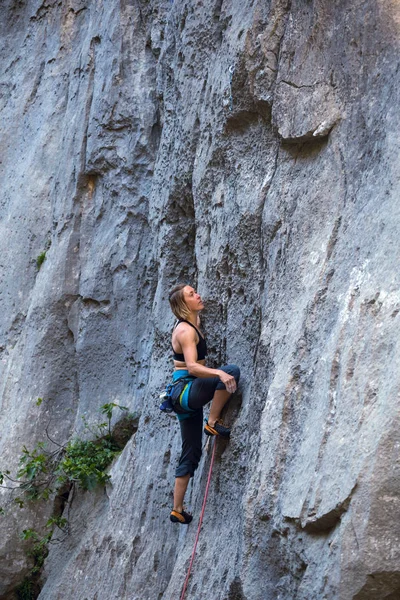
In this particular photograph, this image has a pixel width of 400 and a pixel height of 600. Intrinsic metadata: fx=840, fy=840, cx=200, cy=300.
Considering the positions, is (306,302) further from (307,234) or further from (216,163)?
(216,163)

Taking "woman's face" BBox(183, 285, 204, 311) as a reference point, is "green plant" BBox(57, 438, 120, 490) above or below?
below

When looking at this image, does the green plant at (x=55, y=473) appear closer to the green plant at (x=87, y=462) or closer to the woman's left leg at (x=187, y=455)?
the green plant at (x=87, y=462)

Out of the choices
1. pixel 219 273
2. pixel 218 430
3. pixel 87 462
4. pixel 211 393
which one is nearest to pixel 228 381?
pixel 211 393

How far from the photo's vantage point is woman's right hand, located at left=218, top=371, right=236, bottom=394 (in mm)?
5637

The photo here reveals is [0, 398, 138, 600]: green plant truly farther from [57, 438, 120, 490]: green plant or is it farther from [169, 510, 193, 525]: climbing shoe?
[169, 510, 193, 525]: climbing shoe

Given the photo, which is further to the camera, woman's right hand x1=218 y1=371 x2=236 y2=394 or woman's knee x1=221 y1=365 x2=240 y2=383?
woman's knee x1=221 y1=365 x2=240 y2=383

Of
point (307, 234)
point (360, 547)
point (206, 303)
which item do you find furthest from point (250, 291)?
point (360, 547)

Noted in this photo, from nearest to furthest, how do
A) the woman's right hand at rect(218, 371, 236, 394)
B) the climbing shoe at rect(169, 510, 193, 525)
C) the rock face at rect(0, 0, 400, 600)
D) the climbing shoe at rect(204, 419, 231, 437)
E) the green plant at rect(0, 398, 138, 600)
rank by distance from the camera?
1. the rock face at rect(0, 0, 400, 600)
2. the woman's right hand at rect(218, 371, 236, 394)
3. the climbing shoe at rect(204, 419, 231, 437)
4. the climbing shoe at rect(169, 510, 193, 525)
5. the green plant at rect(0, 398, 138, 600)

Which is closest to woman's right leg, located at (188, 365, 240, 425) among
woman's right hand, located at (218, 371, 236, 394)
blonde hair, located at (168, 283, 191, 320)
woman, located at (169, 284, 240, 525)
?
woman, located at (169, 284, 240, 525)

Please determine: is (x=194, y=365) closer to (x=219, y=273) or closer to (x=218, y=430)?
(x=218, y=430)

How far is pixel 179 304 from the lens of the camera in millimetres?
6160

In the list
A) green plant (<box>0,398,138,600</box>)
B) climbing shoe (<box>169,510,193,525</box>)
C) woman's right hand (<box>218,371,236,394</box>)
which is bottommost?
green plant (<box>0,398,138,600</box>)

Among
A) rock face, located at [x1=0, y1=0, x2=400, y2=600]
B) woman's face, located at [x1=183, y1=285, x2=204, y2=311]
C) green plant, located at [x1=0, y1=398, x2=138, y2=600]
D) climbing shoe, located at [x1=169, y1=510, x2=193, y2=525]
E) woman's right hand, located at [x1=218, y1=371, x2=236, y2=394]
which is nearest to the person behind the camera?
rock face, located at [x1=0, y1=0, x2=400, y2=600]

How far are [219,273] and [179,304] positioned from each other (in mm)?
476
